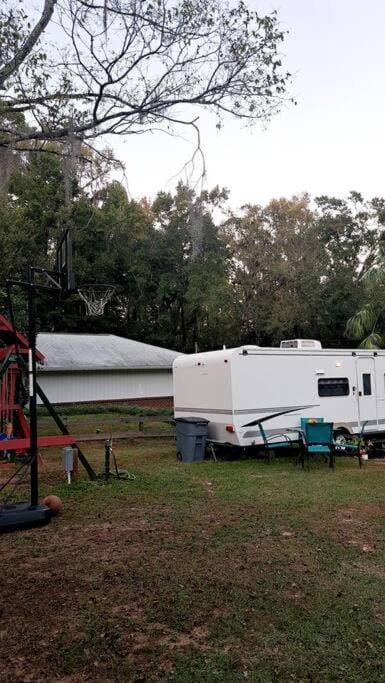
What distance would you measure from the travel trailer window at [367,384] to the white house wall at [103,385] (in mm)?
12713

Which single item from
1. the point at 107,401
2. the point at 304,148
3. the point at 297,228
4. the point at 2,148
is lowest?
the point at 107,401

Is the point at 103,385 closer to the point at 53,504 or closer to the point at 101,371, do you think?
the point at 101,371

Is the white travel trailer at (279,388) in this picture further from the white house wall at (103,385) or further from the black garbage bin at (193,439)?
the white house wall at (103,385)

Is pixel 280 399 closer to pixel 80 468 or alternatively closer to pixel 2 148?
pixel 80 468

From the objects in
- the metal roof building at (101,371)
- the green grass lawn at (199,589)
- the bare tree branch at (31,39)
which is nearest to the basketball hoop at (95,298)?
the metal roof building at (101,371)

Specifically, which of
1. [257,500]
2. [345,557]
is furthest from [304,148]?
[345,557]

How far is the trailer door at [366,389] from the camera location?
12.3 metres

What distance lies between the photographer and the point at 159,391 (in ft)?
78.3

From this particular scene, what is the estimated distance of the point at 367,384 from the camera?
490 inches

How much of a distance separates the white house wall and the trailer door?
500 inches

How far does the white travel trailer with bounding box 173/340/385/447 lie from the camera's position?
34.7 ft

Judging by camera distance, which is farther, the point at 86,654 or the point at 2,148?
the point at 2,148

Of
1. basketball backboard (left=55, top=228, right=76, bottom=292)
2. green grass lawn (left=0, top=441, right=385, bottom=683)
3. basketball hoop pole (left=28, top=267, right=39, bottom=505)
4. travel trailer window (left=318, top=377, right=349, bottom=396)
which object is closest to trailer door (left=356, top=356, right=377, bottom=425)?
travel trailer window (left=318, top=377, right=349, bottom=396)

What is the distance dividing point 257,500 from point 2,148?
21.1 ft
